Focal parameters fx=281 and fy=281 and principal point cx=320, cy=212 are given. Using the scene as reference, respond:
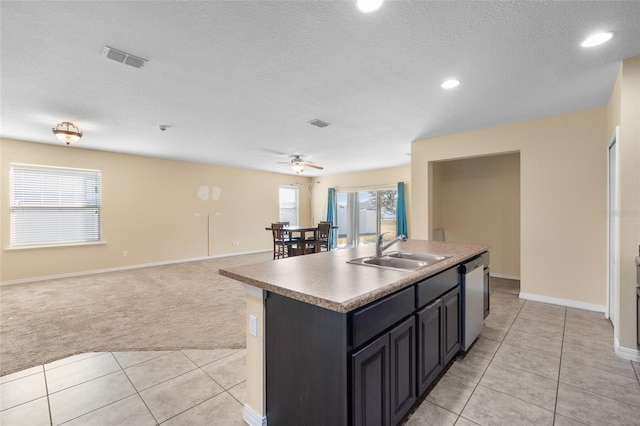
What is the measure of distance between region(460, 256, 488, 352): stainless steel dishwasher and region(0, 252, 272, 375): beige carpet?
205cm

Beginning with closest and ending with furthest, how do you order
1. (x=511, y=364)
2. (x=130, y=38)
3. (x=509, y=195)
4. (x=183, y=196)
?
1. (x=130, y=38)
2. (x=511, y=364)
3. (x=509, y=195)
4. (x=183, y=196)

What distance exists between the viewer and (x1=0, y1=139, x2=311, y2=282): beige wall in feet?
16.5

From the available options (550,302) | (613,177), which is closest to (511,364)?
(550,302)

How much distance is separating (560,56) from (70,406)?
4.50 meters

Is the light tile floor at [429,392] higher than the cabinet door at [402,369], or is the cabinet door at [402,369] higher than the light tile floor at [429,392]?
the cabinet door at [402,369]

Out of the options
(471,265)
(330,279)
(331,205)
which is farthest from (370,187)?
(330,279)

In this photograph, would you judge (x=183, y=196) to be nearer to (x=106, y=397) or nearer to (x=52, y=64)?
(x=52, y=64)

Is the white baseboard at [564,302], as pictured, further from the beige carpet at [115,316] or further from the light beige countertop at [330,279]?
the beige carpet at [115,316]

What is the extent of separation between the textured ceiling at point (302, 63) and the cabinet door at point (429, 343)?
1940 mm

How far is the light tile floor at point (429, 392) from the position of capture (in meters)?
1.75

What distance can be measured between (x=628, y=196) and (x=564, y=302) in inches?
73.0

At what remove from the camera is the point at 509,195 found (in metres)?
5.05

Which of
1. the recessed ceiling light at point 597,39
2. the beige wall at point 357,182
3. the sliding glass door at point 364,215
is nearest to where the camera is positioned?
the recessed ceiling light at point 597,39

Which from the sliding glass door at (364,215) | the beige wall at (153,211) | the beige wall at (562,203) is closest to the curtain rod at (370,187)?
the sliding glass door at (364,215)
